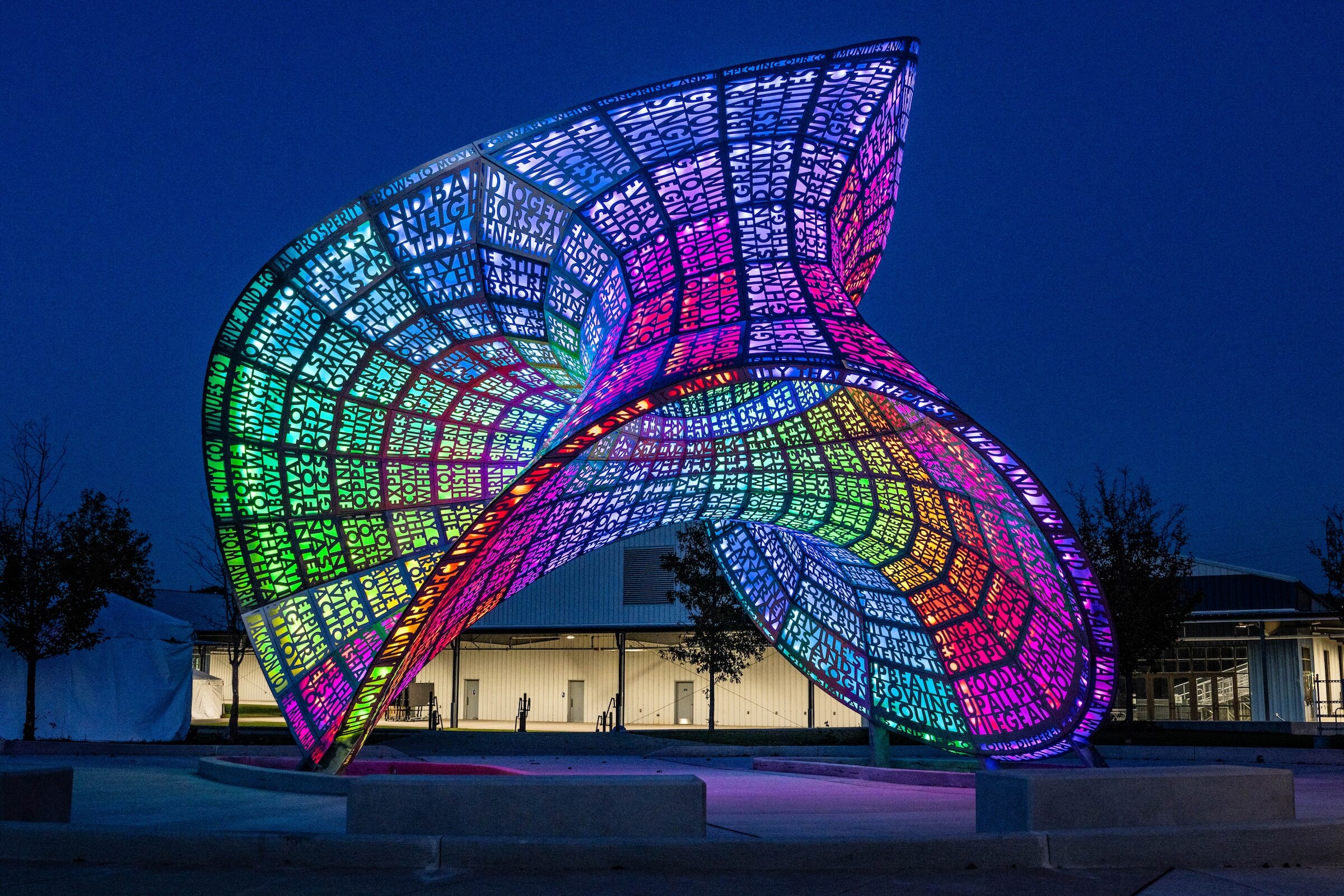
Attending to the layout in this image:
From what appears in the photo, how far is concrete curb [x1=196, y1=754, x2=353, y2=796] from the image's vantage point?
15516mm

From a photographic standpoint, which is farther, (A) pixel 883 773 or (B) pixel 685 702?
(B) pixel 685 702

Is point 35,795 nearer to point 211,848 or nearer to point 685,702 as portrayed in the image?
point 211,848

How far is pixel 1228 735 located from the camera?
2861 centimetres

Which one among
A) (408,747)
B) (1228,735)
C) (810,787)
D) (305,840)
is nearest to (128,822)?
(305,840)

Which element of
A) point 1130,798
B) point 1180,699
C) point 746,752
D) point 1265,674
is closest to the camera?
point 1130,798

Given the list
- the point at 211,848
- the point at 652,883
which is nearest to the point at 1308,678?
the point at 652,883

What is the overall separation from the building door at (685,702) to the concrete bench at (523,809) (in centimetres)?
3733

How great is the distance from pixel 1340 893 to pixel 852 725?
35.6m

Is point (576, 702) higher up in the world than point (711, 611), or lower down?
lower down

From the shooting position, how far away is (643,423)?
1817 cm

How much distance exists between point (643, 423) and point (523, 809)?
32.8 feet

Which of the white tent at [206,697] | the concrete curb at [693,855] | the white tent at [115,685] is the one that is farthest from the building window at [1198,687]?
the white tent at [206,697]

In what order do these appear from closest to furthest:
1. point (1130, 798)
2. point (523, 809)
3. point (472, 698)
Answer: point (523, 809), point (1130, 798), point (472, 698)

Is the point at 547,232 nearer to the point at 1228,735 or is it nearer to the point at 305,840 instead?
the point at 305,840
